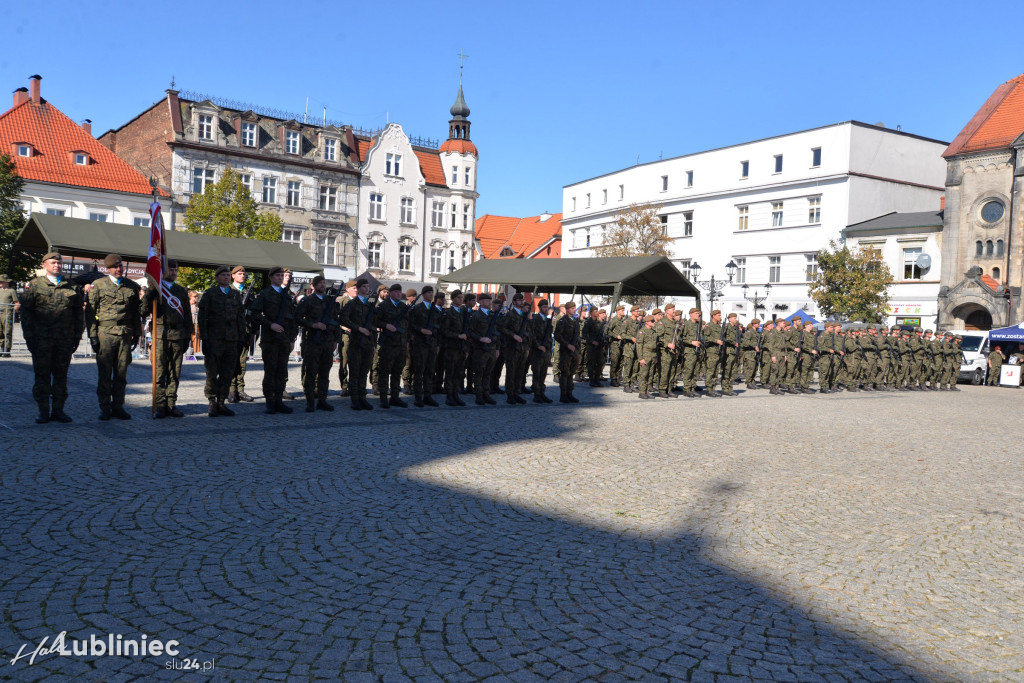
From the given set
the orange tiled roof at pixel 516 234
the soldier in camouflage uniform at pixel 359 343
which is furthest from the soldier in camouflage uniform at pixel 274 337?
the orange tiled roof at pixel 516 234

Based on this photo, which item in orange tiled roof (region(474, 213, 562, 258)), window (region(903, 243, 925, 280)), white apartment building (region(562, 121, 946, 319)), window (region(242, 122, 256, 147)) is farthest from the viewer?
orange tiled roof (region(474, 213, 562, 258))

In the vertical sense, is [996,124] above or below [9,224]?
above

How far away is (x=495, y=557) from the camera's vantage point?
199 inches

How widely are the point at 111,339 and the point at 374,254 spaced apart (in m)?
46.8

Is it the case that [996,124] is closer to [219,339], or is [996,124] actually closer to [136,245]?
[136,245]

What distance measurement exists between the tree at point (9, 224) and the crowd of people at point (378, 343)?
634 cm

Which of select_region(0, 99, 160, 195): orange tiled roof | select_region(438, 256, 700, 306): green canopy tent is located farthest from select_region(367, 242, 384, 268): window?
select_region(438, 256, 700, 306): green canopy tent

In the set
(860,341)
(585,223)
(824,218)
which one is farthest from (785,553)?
(585,223)

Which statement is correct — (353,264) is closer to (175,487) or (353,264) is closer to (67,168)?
(67,168)

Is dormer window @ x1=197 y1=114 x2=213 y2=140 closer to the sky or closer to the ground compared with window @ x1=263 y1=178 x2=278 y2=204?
closer to the sky

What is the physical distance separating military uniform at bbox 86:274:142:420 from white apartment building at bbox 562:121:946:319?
3825 centimetres

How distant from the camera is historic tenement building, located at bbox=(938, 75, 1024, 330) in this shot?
40.3 meters

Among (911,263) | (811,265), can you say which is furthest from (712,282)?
(911,263)

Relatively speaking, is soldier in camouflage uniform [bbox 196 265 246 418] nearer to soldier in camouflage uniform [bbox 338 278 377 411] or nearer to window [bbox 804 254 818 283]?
soldier in camouflage uniform [bbox 338 278 377 411]
